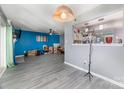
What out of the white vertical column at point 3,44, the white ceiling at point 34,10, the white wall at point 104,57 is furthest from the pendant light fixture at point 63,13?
the white vertical column at point 3,44

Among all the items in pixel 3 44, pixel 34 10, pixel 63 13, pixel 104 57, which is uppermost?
pixel 34 10

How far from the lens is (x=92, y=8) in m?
2.86

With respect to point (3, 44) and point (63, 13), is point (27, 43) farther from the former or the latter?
point (63, 13)

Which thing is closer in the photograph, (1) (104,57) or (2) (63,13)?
(2) (63,13)

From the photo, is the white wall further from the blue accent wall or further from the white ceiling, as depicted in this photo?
the blue accent wall

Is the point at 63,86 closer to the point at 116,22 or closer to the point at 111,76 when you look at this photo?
the point at 111,76

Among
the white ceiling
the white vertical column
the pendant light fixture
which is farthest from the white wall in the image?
the white vertical column

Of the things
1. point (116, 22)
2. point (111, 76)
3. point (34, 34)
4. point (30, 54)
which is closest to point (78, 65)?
point (111, 76)

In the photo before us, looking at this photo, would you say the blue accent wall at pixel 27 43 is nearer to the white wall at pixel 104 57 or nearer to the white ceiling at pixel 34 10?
the white ceiling at pixel 34 10

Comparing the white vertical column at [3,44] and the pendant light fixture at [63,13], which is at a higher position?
the pendant light fixture at [63,13]

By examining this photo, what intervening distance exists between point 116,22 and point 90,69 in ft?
5.34

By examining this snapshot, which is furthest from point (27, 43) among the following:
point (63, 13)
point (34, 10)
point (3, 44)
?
point (63, 13)

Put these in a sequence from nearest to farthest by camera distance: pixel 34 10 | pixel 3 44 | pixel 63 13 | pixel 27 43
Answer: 1. pixel 63 13
2. pixel 34 10
3. pixel 3 44
4. pixel 27 43

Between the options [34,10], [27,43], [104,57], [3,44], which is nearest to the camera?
[104,57]
